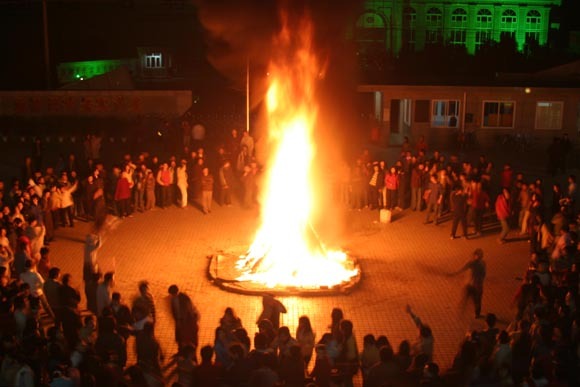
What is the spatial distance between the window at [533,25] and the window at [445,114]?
3161 centimetres

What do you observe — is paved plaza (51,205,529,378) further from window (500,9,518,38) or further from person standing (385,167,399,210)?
window (500,9,518,38)

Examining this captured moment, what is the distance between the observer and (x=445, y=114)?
29.7 m

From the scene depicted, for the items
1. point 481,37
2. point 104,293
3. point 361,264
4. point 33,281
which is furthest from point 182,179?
point 481,37

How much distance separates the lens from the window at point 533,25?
186 ft

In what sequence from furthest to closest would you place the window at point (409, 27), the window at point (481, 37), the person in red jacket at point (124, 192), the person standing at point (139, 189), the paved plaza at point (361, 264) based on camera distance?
the window at point (481, 37) < the window at point (409, 27) < the person standing at point (139, 189) < the person in red jacket at point (124, 192) < the paved plaza at point (361, 264)

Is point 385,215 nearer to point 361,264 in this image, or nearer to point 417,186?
point 417,186

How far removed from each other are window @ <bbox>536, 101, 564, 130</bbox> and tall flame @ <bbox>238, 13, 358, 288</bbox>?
45.7ft

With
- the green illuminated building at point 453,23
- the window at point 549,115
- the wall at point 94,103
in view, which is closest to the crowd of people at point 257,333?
the wall at point 94,103

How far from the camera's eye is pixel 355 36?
175ft

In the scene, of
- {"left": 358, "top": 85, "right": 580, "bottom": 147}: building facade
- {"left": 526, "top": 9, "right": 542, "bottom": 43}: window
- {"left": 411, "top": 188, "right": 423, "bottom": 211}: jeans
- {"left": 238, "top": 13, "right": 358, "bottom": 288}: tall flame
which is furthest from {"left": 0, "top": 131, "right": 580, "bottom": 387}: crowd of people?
{"left": 526, "top": 9, "right": 542, "bottom": 43}: window

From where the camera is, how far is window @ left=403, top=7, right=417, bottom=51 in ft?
184

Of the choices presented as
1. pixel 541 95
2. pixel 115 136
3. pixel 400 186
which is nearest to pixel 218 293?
pixel 400 186

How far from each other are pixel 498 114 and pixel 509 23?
30.9 meters

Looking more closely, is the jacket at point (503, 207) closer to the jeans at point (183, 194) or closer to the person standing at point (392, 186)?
the person standing at point (392, 186)
